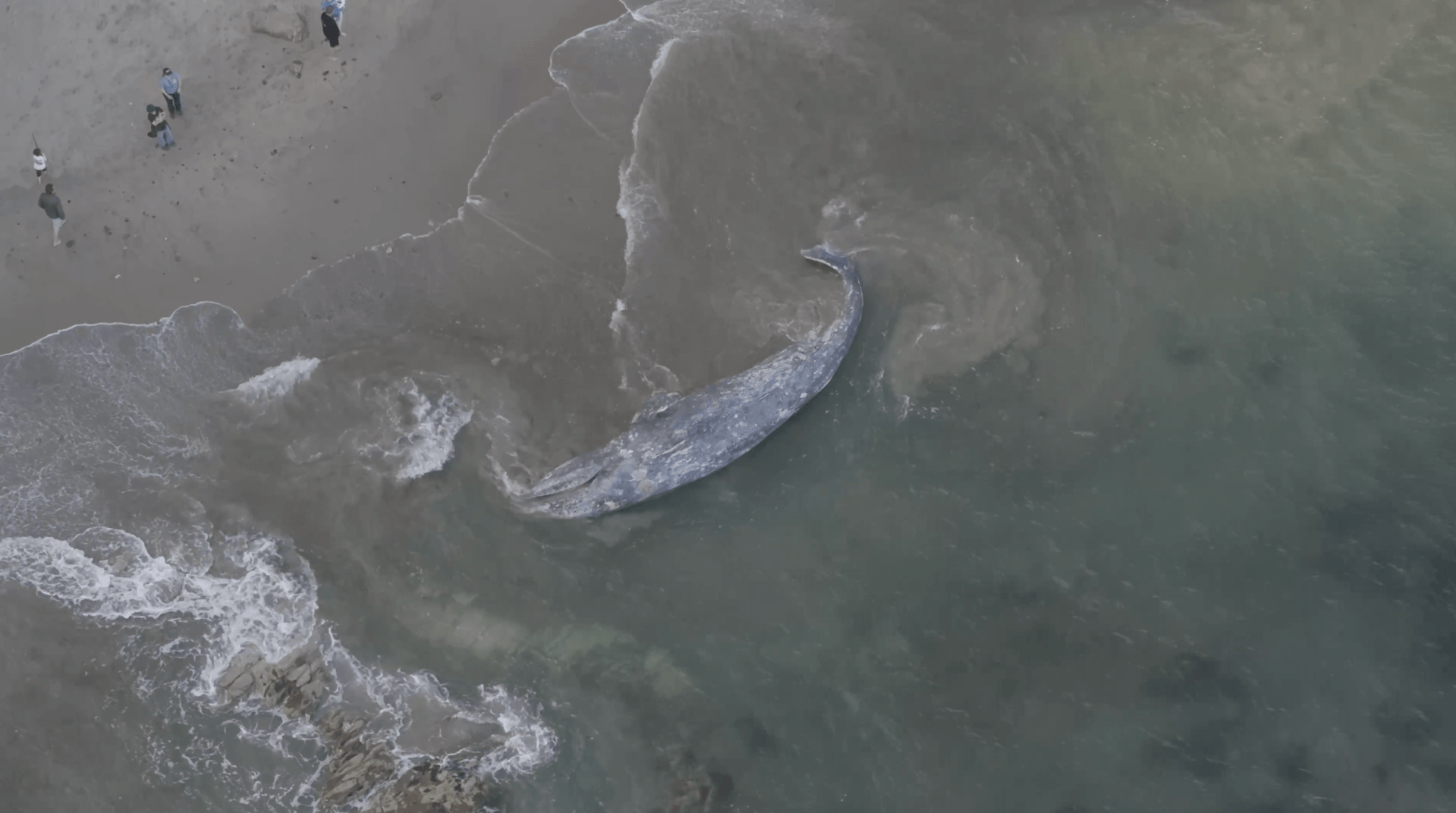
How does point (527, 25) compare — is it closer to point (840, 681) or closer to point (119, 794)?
point (840, 681)

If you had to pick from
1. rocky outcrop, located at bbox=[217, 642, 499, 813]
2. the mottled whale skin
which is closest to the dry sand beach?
rocky outcrop, located at bbox=[217, 642, 499, 813]

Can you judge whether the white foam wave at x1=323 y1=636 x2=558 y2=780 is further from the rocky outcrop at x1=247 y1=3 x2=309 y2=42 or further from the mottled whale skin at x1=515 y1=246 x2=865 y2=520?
the rocky outcrop at x1=247 y1=3 x2=309 y2=42

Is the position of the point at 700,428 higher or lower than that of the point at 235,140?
lower

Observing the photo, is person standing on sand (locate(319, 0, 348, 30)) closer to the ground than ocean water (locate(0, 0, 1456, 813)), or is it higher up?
higher up

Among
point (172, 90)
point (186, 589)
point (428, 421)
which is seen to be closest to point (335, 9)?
point (172, 90)

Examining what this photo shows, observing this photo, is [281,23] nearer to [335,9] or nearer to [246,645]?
[335,9]

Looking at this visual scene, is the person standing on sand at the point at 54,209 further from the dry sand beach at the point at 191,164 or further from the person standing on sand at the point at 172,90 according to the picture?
the person standing on sand at the point at 172,90

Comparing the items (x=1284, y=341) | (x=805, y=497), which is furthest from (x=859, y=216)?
(x=1284, y=341)
